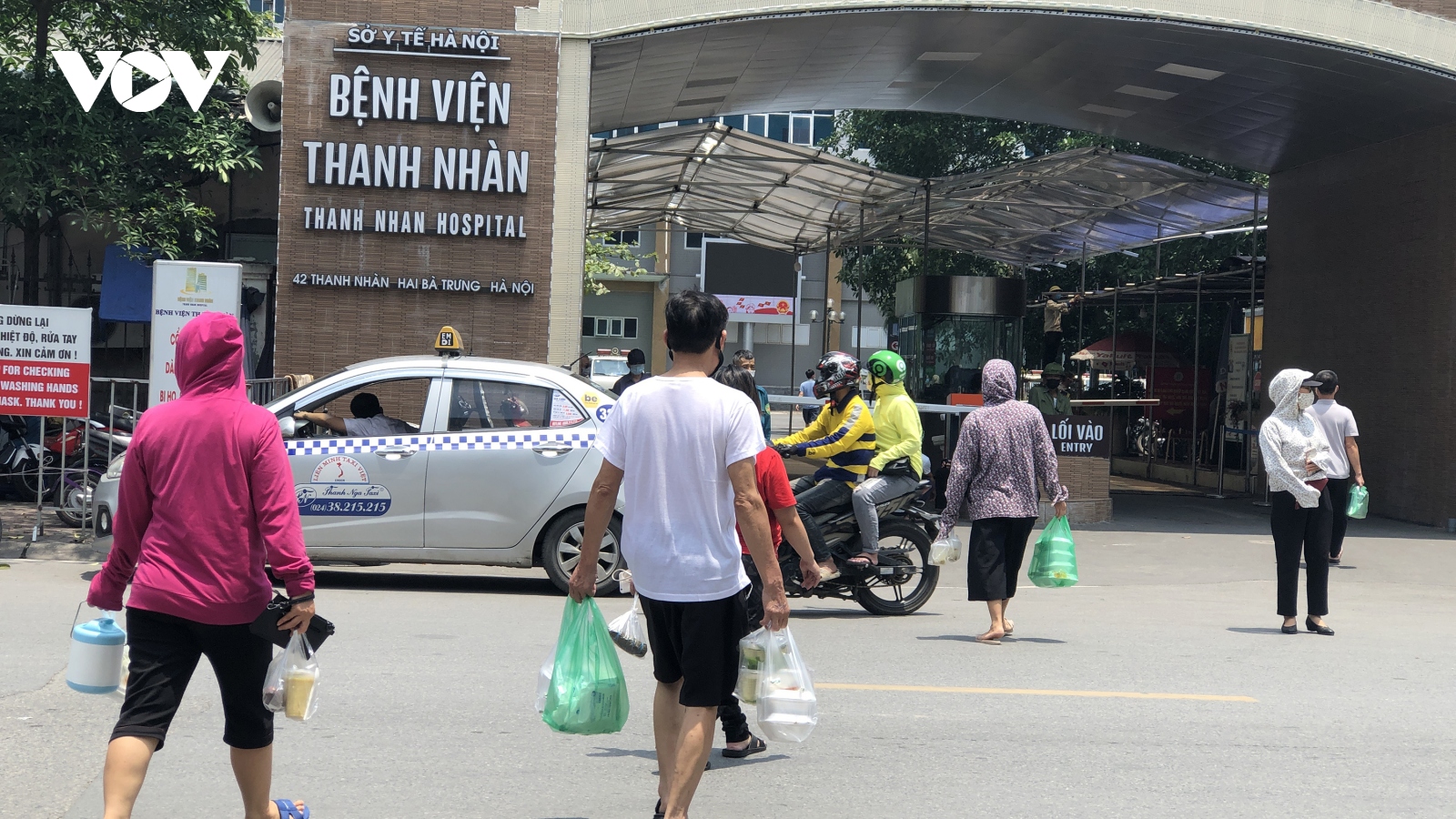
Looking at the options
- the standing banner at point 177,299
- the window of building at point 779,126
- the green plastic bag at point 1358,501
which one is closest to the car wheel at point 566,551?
the standing banner at point 177,299

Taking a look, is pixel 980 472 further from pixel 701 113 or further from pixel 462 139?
pixel 701 113

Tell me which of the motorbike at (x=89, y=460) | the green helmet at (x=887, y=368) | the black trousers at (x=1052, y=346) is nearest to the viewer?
the green helmet at (x=887, y=368)

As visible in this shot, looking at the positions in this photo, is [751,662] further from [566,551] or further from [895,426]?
[566,551]

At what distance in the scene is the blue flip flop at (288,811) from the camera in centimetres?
428

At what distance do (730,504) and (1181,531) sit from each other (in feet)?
41.1

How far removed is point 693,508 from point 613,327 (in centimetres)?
5333

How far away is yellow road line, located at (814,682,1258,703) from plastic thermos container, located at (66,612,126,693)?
376cm

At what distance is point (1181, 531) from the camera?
15773 mm

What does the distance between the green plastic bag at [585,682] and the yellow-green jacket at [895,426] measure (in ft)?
16.1

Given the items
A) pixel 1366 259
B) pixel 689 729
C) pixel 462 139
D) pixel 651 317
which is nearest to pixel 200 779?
pixel 689 729

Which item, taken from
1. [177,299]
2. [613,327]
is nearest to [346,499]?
[177,299]

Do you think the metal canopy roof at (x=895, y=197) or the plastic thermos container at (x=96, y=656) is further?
the metal canopy roof at (x=895, y=197)

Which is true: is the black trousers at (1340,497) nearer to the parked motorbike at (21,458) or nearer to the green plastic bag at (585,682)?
the green plastic bag at (585,682)

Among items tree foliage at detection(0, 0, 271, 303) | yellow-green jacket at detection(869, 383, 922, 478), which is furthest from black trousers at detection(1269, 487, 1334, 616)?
tree foliage at detection(0, 0, 271, 303)
